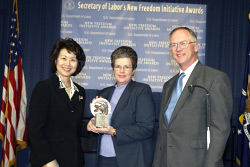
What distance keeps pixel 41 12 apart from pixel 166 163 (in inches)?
164

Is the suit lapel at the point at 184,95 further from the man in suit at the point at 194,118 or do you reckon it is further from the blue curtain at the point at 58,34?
the blue curtain at the point at 58,34

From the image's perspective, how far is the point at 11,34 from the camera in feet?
15.0

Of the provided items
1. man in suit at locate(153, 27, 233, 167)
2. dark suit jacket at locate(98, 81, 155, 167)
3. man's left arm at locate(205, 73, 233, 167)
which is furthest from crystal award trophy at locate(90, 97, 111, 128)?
man's left arm at locate(205, 73, 233, 167)

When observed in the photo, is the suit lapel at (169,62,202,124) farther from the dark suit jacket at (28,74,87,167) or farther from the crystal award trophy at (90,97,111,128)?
the dark suit jacket at (28,74,87,167)

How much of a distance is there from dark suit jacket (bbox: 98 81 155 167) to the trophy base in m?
0.14

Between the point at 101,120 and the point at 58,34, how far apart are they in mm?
3314

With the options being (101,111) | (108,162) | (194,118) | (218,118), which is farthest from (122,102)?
(218,118)

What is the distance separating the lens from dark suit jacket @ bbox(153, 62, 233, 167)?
1.96 m

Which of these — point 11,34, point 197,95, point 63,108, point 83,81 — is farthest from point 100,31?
point 197,95

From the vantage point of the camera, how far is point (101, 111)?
8.14 ft

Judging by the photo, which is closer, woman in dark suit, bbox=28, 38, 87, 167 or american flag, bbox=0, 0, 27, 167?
woman in dark suit, bbox=28, 38, 87, 167

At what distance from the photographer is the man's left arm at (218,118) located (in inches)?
76.4

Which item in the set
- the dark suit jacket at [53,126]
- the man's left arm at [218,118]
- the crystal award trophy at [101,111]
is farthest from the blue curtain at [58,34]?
the man's left arm at [218,118]

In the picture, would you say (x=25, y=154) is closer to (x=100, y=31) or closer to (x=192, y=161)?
(x=100, y=31)
